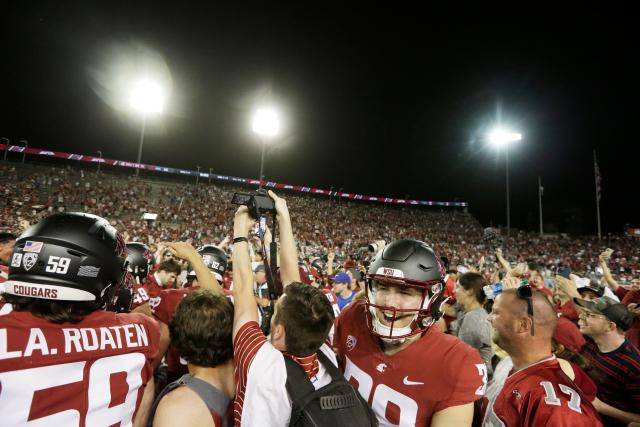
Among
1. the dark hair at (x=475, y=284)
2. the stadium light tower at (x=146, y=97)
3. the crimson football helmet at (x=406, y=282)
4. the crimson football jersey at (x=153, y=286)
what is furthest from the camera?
the stadium light tower at (x=146, y=97)

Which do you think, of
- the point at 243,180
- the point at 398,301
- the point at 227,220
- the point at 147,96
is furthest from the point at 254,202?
the point at 243,180

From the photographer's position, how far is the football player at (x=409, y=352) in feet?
6.33

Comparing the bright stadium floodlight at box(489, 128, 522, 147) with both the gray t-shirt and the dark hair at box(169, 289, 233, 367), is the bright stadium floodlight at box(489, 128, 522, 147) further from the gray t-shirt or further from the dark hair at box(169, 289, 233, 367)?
the dark hair at box(169, 289, 233, 367)

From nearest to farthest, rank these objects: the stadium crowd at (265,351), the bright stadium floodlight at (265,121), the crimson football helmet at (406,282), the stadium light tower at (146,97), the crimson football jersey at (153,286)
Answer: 1. the stadium crowd at (265,351)
2. the crimson football helmet at (406,282)
3. the crimson football jersey at (153,286)
4. the bright stadium floodlight at (265,121)
5. the stadium light tower at (146,97)

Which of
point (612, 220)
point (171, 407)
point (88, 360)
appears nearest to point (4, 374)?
point (88, 360)

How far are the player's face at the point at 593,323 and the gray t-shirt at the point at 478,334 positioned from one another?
1003mm

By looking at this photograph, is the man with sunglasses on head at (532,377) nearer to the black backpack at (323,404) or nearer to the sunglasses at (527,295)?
the sunglasses at (527,295)

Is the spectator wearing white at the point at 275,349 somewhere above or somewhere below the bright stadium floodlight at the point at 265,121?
below

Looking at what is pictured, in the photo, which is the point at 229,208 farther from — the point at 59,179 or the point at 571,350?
the point at 571,350

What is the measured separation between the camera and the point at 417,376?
202cm

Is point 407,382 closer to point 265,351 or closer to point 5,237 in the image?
point 265,351

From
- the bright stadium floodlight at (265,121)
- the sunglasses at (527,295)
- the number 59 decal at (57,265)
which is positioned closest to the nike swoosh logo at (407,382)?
the sunglasses at (527,295)

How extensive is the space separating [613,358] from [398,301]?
2726 millimetres

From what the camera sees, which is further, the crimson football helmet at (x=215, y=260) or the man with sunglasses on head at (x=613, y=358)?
the crimson football helmet at (x=215, y=260)
